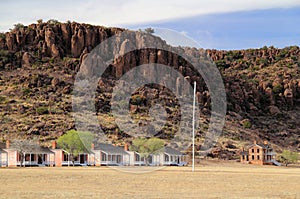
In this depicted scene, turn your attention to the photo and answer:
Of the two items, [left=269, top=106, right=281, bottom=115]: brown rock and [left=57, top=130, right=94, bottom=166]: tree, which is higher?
[left=269, top=106, right=281, bottom=115]: brown rock

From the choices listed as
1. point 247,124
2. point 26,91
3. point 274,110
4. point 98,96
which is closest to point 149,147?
point 98,96

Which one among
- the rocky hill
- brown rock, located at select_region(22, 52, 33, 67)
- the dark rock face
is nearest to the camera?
the rocky hill

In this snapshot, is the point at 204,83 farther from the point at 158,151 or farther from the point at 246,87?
the point at 158,151

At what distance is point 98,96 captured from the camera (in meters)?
130

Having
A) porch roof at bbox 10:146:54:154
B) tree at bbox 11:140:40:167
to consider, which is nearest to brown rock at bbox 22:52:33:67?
porch roof at bbox 10:146:54:154

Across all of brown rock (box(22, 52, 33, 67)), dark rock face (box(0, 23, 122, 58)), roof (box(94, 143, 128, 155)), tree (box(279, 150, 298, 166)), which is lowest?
tree (box(279, 150, 298, 166))

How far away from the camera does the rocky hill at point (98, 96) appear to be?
113656 millimetres

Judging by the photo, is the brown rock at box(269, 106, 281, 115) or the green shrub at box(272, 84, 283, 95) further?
the green shrub at box(272, 84, 283, 95)

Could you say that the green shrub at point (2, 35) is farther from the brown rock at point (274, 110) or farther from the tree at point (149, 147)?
the brown rock at point (274, 110)

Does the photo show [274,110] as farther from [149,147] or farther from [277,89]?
[149,147]

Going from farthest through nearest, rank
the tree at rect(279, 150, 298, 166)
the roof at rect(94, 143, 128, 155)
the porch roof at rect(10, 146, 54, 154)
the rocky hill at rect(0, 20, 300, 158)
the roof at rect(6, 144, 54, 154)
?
the rocky hill at rect(0, 20, 300, 158), the tree at rect(279, 150, 298, 166), the roof at rect(94, 143, 128, 155), the porch roof at rect(10, 146, 54, 154), the roof at rect(6, 144, 54, 154)

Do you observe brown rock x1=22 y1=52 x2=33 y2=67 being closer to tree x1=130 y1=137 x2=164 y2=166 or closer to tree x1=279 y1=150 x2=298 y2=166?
tree x1=130 y1=137 x2=164 y2=166

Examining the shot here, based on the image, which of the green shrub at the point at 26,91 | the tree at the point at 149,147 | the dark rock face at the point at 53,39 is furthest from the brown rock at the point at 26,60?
the tree at the point at 149,147

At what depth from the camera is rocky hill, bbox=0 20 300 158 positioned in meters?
114
